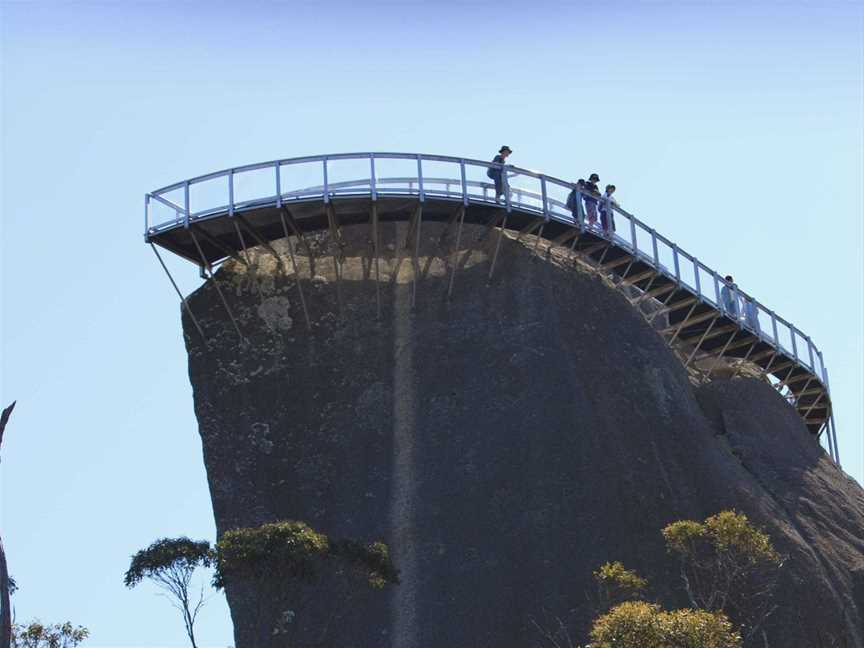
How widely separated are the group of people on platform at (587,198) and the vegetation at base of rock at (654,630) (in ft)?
67.7

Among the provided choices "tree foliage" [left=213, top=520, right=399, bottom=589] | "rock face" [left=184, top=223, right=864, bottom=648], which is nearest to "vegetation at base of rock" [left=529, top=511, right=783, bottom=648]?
"rock face" [left=184, top=223, right=864, bottom=648]

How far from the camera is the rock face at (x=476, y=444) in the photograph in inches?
1799

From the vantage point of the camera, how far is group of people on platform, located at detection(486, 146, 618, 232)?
52.6 metres

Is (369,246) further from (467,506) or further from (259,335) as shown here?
(467,506)

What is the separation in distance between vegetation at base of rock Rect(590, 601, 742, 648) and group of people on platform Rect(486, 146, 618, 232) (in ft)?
67.7

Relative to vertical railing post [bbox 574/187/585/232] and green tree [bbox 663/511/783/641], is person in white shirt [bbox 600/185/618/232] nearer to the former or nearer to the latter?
vertical railing post [bbox 574/187/585/232]

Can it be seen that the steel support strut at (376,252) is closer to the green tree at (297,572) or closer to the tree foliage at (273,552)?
the green tree at (297,572)

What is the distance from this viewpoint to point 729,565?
4197 cm

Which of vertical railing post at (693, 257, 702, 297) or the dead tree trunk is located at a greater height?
vertical railing post at (693, 257, 702, 297)

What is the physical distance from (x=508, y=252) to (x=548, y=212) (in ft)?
5.85

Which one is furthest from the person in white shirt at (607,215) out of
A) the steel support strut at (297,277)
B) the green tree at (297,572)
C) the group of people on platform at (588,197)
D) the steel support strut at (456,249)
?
the green tree at (297,572)

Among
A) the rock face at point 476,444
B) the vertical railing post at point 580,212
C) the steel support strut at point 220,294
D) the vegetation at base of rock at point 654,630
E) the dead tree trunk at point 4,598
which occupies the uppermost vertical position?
the vertical railing post at point 580,212

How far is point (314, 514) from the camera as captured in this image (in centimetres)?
4809

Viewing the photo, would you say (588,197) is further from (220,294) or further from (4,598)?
(4,598)
